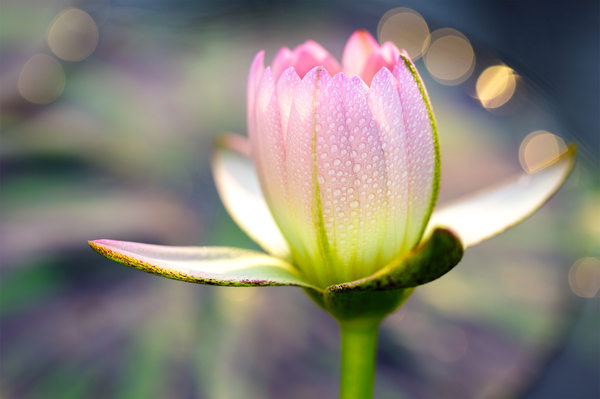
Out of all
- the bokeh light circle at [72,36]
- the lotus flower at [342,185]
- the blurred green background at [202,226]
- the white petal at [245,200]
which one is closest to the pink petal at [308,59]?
the lotus flower at [342,185]

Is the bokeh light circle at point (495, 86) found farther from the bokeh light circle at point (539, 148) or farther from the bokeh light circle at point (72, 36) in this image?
the bokeh light circle at point (72, 36)

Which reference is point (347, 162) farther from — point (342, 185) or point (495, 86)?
point (495, 86)

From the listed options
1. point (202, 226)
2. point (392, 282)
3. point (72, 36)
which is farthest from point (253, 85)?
point (72, 36)

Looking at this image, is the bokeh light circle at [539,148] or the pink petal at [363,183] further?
the bokeh light circle at [539,148]

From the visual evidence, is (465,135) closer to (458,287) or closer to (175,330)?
(458,287)

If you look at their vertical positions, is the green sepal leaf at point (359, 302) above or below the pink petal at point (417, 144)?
below
